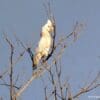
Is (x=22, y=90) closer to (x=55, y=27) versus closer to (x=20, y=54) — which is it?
(x=20, y=54)

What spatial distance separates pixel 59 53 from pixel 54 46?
163 mm

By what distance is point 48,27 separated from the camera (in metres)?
5.28

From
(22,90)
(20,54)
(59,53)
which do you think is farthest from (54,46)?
(22,90)

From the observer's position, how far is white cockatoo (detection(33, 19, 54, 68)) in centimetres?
516

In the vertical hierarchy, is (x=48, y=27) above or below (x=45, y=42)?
above

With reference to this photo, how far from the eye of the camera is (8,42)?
454 centimetres

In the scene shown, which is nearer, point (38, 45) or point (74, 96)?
point (74, 96)

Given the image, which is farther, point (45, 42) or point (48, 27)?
point (45, 42)

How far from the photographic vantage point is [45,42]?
18.1 feet

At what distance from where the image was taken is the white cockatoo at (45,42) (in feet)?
16.9

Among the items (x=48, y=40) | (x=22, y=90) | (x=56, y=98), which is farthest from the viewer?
(x=48, y=40)

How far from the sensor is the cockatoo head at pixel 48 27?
5111mm

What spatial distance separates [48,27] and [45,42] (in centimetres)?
34

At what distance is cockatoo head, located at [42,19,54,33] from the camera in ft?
16.8
